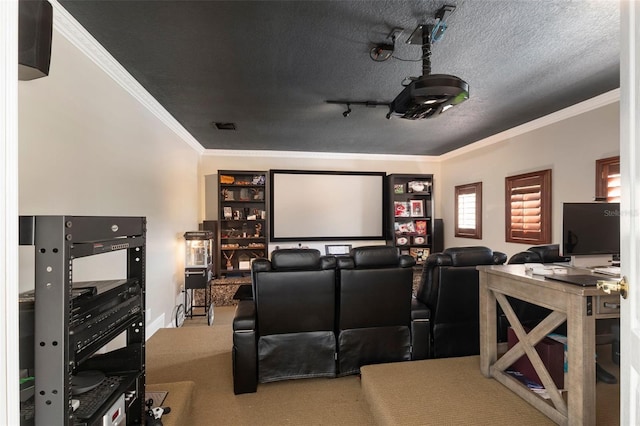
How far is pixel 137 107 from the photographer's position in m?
2.90

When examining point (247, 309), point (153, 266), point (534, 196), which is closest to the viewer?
point (247, 309)

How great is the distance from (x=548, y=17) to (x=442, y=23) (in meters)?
0.70

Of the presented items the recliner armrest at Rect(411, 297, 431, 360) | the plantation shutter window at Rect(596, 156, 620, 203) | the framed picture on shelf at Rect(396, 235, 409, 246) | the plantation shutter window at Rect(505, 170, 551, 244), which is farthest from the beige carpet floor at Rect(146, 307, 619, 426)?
the framed picture on shelf at Rect(396, 235, 409, 246)

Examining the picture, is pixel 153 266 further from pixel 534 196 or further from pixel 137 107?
pixel 534 196

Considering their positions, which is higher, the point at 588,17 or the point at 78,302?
the point at 588,17

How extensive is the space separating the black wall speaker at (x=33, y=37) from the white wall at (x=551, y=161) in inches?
170

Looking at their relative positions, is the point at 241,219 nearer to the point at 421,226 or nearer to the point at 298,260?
the point at 298,260

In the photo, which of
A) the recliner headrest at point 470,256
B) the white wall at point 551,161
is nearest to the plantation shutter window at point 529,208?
the white wall at point 551,161

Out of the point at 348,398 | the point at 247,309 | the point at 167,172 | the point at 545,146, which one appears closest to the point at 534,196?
the point at 545,146

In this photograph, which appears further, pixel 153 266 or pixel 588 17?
pixel 153 266

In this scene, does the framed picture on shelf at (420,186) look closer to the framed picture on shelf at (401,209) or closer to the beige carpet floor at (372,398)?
the framed picture on shelf at (401,209)

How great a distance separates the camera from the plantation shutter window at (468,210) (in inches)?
201

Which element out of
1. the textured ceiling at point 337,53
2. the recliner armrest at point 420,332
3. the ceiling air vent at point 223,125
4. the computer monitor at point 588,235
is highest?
the textured ceiling at point 337,53

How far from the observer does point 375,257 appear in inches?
95.6
